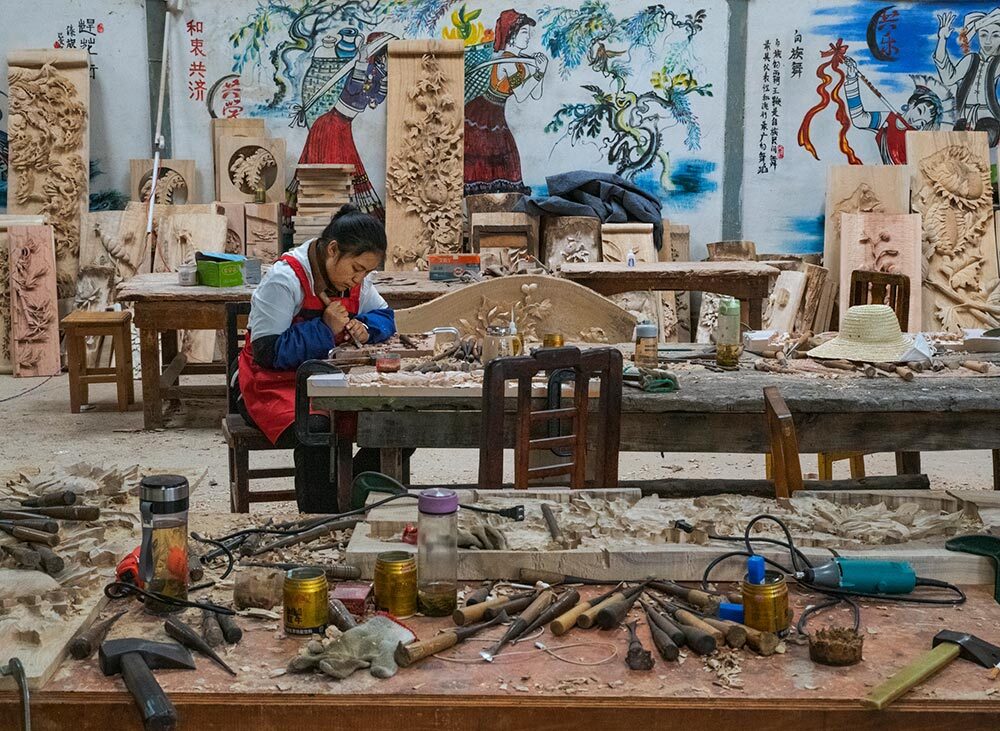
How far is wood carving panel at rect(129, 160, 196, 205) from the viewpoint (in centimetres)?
997

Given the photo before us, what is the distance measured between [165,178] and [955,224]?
22.1 feet

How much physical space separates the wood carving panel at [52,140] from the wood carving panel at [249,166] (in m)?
1.14

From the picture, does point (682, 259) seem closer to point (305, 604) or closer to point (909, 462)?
point (909, 462)

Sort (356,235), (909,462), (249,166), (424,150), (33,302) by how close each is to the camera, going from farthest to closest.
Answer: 1. (249,166)
2. (424,150)
3. (33,302)
4. (909,462)
5. (356,235)

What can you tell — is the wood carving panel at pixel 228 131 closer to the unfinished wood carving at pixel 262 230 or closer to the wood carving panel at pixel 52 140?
the unfinished wood carving at pixel 262 230

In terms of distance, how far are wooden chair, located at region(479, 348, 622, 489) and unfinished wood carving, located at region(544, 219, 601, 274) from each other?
5576 millimetres

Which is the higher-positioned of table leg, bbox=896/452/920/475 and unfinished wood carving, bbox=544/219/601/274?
unfinished wood carving, bbox=544/219/601/274

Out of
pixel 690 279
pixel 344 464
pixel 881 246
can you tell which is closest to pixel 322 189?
pixel 690 279

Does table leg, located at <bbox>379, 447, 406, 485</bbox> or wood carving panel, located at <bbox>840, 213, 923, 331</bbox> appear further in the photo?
wood carving panel, located at <bbox>840, 213, 923, 331</bbox>

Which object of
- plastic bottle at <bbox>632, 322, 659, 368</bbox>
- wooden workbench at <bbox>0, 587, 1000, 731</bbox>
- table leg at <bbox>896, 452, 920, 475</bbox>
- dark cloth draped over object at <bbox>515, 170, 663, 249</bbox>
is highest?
dark cloth draped over object at <bbox>515, 170, 663, 249</bbox>

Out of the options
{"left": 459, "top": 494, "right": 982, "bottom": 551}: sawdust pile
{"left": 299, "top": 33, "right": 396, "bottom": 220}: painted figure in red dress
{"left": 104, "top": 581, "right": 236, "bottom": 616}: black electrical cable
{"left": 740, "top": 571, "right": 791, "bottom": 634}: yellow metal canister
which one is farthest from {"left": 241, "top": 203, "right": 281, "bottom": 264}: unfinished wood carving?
{"left": 740, "top": 571, "right": 791, "bottom": 634}: yellow metal canister

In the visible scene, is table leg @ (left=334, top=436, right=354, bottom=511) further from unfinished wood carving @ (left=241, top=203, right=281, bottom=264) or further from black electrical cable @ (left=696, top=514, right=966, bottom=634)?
unfinished wood carving @ (left=241, top=203, right=281, bottom=264)

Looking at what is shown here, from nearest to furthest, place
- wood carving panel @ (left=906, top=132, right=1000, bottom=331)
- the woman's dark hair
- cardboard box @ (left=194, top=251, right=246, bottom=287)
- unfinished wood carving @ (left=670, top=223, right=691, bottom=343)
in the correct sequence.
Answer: the woman's dark hair → cardboard box @ (left=194, top=251, right=246, bottom=287) → wood carving panel @ (left=906, top=132, right=1000, bottom=331) → unfinished wood carving @ (left=670, top=223, right=691, bottom=343)

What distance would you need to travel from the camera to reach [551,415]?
12.0 ft
